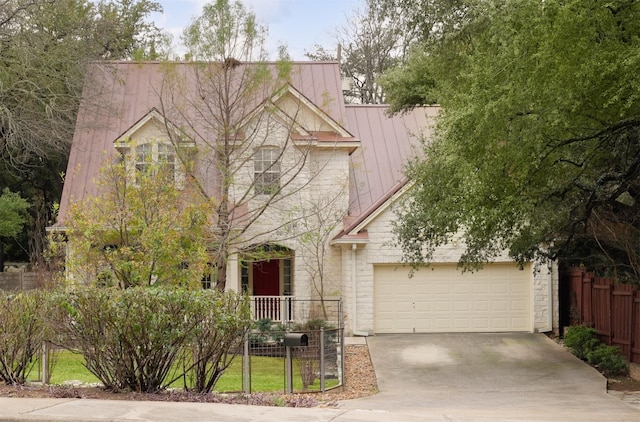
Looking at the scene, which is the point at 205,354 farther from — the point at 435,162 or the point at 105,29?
the point at 105,29

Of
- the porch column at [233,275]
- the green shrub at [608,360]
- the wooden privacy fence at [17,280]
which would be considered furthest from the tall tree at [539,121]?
the wooden privacy fence at [17,280]

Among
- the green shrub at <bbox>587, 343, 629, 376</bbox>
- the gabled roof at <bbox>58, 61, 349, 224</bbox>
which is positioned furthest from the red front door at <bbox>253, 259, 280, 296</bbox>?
the green shrub at <bbox>587, 343, 629, 376</bbox>

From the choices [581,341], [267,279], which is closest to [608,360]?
[581,341]

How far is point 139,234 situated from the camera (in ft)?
60.5

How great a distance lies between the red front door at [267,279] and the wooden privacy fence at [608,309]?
9.21m

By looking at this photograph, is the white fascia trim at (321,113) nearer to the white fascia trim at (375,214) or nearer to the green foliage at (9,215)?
the white fascia trim at (375,214)

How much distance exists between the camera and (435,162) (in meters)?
17.9

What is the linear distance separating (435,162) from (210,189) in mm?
7292

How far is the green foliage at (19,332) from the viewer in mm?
11766

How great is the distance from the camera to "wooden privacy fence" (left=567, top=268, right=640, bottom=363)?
2095 centimetres

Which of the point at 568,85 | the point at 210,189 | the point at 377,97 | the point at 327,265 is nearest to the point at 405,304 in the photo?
the point at 327,265

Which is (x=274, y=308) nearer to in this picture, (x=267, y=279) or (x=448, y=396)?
(x=267, y=279)

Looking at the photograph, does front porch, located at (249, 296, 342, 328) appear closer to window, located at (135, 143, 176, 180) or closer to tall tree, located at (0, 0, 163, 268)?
window, located at (135, 143, 176, 180)

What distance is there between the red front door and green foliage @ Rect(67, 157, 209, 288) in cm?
917
